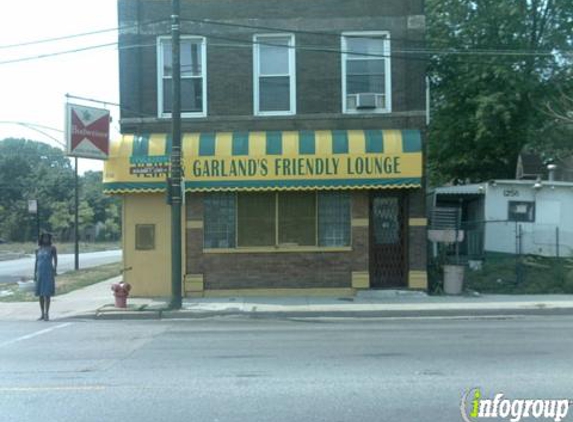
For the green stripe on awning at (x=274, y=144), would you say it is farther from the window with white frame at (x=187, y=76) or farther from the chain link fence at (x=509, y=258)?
the chain link fence at (x=509, y=258)

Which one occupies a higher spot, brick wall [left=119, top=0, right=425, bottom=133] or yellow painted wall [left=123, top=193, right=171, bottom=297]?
brick wall [left=119, top=0, right=425, bottom=133]

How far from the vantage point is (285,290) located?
1677 cm

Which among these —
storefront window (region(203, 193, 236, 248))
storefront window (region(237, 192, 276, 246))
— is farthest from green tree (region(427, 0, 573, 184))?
storefront window (region(203, 193, 236, 248))

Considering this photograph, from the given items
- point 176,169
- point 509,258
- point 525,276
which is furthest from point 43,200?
point 525,276

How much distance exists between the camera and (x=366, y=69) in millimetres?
17125

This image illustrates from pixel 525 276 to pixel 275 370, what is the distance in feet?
39.2

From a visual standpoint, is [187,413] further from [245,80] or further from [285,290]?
[245,80]

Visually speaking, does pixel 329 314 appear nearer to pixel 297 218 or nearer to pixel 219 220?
pixel 297 218

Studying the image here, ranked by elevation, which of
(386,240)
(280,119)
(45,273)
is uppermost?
(280,119)

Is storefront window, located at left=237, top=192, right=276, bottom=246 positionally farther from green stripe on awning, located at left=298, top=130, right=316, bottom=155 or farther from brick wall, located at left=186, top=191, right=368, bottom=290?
green stripe on awning, located at left=298, top=130, right=316, bottom=155

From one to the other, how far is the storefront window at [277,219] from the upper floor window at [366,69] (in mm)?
2466

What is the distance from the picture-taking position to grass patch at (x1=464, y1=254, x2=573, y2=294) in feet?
56.3

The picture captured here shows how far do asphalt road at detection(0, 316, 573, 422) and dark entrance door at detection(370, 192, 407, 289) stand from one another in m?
4.48

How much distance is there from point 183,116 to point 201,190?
82.7 inches
